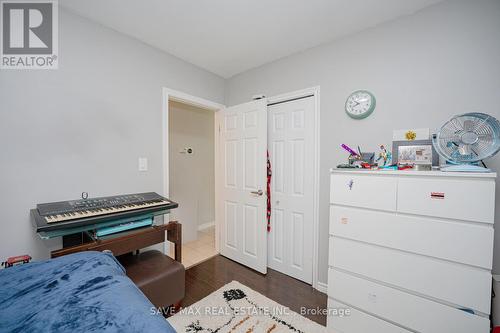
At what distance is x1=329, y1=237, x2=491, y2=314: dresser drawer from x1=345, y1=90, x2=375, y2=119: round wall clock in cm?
115

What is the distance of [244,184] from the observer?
8.14 ft

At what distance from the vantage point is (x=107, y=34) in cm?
178

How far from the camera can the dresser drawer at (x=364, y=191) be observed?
4.40 ft

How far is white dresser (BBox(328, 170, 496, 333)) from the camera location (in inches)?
42.9

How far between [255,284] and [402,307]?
52.4 inches

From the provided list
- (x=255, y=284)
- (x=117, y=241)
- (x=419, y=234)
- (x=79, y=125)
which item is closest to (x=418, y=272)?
(x=419, y=234)

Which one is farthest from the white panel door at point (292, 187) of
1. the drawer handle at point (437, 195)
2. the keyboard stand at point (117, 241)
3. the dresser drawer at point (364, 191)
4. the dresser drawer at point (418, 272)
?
the keyboard stand at point (117, 241)

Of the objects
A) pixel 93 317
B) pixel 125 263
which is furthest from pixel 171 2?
pixel 125 263

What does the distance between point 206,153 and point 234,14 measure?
256 centimetres

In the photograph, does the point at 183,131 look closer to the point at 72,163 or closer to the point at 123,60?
the point at 123,60

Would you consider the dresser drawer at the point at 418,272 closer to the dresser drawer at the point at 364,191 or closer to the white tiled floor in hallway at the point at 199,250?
the dresser drawer at the point at 364,191

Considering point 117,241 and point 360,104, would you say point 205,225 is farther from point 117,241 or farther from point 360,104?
point 360,104

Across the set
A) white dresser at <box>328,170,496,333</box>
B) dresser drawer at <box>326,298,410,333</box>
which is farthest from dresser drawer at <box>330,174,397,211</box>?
dresser drawer at <box>326,298,410,333</box>

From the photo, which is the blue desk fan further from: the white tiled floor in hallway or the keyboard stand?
the white tiled floor in hallway
